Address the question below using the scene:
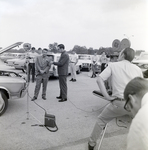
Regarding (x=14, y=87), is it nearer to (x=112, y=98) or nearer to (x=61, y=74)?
(x=61, y=74)

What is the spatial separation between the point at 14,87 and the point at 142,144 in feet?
10.1

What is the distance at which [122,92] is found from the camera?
6.36 ft

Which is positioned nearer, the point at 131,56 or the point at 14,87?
the point at 131,56

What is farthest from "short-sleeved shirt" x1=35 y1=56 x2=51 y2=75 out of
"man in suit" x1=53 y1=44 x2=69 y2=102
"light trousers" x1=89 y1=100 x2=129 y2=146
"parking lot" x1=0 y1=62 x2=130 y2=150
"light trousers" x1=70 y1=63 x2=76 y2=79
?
"light trousers" x1=70 y1=63 x2=76 y2=79

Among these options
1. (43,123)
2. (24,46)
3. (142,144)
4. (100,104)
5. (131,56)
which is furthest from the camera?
(100,104)

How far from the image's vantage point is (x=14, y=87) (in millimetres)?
3490

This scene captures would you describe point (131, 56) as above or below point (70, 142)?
above

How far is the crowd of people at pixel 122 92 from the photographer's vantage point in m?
0.72

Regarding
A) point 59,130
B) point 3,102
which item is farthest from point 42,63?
point 59,130

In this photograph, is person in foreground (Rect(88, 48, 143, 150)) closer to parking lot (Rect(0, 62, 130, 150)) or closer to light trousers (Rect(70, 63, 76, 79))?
parking lot (Rect(0, 62, 130, 150))

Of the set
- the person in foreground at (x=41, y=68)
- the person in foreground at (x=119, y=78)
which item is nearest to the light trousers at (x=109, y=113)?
the person in foreground at (x=119, y=78)

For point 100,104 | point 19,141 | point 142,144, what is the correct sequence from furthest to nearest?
point 100,104 → point 19,141 → point 142,144

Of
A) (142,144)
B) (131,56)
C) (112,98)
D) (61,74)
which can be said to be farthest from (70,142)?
(61,74)

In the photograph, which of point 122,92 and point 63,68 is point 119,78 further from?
point 63,68
